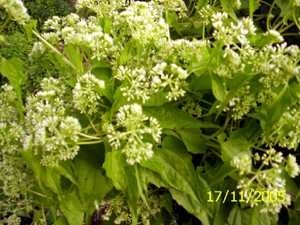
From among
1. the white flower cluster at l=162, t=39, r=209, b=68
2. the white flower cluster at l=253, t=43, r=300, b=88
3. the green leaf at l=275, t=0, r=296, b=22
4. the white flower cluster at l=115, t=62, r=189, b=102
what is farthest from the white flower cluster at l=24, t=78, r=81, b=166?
the green leaf at l=275, t=0, r=296, b=22

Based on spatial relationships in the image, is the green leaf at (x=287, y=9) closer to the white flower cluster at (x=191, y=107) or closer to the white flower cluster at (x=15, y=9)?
the white flower cluster at (x=191, y=107)

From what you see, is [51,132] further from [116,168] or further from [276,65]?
[276,65]

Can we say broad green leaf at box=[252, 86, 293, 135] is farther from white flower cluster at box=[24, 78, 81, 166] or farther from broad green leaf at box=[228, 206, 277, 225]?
white flower cluster at box=[24, 78, 81, 166]

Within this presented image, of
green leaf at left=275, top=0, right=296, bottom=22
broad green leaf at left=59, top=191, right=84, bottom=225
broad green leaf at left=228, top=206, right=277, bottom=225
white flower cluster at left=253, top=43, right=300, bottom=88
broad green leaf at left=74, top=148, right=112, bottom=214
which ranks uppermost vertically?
green leaf at left=275, top=0, right=296, bottom=22

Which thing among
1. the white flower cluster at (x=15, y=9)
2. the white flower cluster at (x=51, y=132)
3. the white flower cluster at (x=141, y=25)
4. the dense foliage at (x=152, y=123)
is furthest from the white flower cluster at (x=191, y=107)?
the white flower cluster at (x=15, y=9)

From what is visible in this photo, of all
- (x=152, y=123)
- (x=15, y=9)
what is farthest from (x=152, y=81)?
(x=15, y=9)

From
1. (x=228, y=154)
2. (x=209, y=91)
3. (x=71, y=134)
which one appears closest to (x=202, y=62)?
(x=209, y=91)

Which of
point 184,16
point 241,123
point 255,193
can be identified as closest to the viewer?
point 255,193

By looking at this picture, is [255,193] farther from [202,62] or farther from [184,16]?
[184,16]
